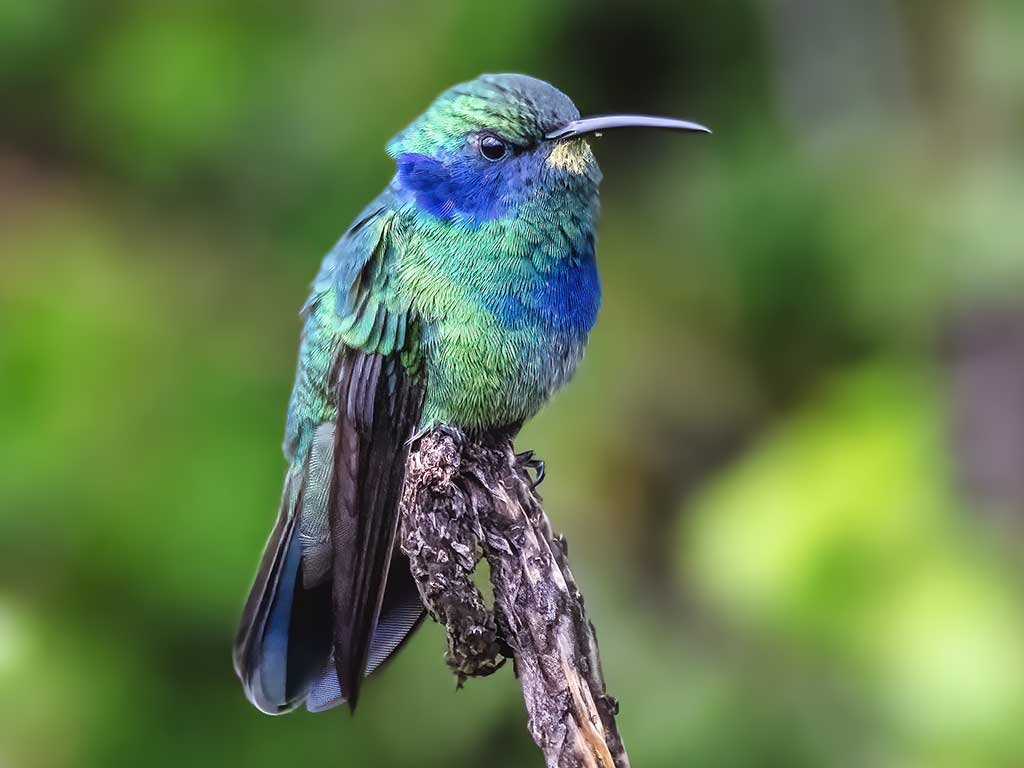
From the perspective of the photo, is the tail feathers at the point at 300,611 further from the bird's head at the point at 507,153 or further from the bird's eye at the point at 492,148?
the bird's eye at the point at 492,148

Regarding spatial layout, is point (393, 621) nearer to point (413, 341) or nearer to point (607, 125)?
point (413, 341)

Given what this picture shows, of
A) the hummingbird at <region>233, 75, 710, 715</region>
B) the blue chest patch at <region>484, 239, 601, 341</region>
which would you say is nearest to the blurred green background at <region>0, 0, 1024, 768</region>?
the hummingbird at <region>233, 75, 710, 715</region>

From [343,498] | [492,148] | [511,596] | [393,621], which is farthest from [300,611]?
[492,148]

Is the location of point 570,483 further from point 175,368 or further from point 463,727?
point 175,368

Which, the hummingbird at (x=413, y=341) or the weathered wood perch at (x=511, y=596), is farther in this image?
the hummingbird at (x=413, y=341)

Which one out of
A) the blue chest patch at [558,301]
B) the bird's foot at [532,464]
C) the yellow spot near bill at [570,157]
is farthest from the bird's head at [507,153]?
the bird's foot at [532,464]
